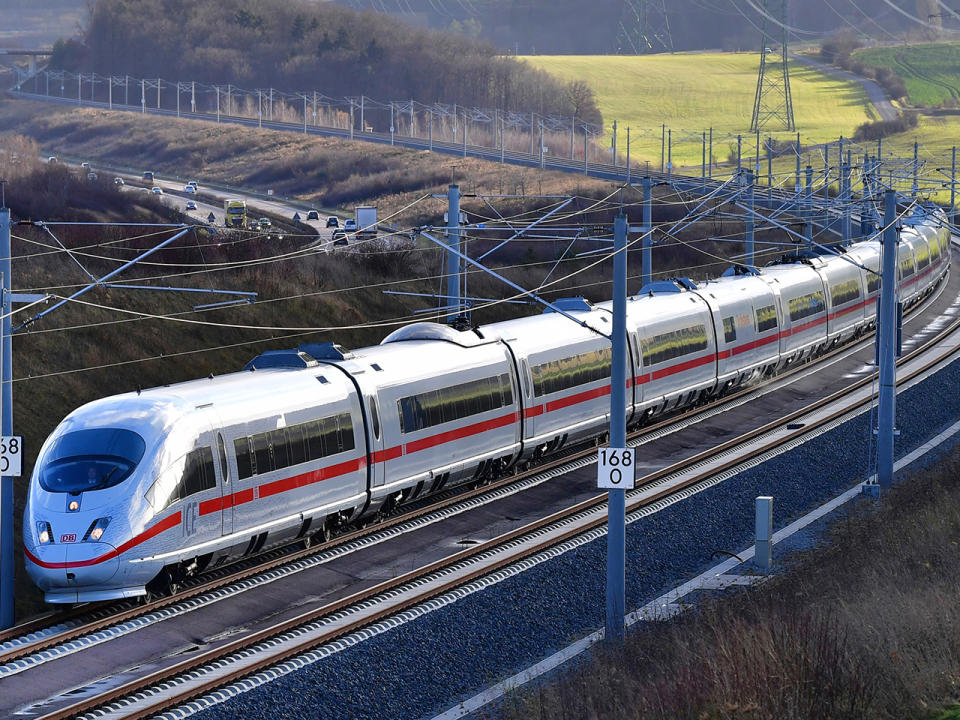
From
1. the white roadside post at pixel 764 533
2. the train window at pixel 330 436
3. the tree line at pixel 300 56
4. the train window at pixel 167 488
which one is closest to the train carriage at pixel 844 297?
the white roadside post at pixel 764 533

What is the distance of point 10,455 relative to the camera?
21.0 m

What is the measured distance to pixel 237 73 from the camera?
177000 millimetres

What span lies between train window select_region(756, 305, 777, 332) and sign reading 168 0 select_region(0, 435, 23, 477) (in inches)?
1033

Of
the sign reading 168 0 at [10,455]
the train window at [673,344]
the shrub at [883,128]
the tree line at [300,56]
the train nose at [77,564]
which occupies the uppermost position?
the tree line at [300,56]

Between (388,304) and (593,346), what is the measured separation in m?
18.6

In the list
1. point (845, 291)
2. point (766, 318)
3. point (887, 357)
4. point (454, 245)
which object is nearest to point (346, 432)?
point (454, 245)

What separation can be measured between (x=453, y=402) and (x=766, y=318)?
1817 centimetres

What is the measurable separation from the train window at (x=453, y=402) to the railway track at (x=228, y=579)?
6.04ft

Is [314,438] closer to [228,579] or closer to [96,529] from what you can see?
[228,579]

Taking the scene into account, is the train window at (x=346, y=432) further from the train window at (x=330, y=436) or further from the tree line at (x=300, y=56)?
the tree line at (x=300, y=56)

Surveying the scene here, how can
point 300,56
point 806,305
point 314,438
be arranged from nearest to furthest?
point 314,438 → point 806,305 → point 300,56

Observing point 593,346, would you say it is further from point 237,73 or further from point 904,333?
point 237,73

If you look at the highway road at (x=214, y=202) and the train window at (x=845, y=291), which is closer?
the train window at (x=845, y=291)

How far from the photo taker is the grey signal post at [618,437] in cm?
2055
